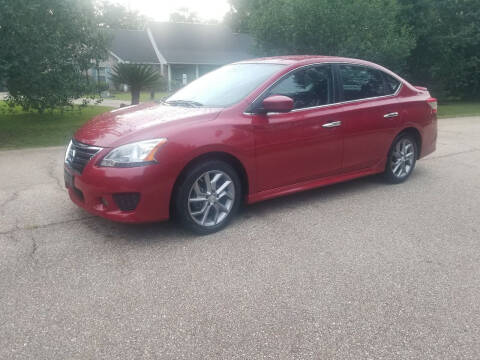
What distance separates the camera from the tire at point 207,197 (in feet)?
13.0

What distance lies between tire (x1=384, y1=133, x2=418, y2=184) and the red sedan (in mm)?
19

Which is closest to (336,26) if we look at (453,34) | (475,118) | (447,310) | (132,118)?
(475,118)

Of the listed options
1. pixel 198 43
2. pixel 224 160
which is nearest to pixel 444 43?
pixel 224 160

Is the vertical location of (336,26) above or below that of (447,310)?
above

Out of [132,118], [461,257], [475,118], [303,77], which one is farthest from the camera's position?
[475,118]

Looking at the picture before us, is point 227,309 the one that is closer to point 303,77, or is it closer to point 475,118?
point 303,77

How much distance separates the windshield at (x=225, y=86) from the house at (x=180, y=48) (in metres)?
32.0

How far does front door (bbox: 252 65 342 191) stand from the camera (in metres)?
4.46

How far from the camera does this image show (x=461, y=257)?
374 cm

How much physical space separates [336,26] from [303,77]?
11.4 m

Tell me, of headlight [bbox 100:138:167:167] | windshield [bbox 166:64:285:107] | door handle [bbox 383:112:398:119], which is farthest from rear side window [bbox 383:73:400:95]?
headlight [bbox 100:138:167:167]

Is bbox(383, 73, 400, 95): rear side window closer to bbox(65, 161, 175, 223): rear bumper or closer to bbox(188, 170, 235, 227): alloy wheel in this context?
bbox(188, 170, 235, 227): alloy wheel

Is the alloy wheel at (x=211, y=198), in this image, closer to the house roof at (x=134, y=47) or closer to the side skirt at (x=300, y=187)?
the side skirt at (x=300, y=187)

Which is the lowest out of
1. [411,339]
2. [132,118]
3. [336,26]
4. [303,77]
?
[411,339]
